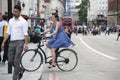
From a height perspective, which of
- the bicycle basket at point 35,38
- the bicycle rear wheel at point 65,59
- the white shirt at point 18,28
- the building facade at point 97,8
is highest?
the building facade at point 97,8

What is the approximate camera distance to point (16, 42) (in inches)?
469

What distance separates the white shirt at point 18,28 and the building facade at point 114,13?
114 metres

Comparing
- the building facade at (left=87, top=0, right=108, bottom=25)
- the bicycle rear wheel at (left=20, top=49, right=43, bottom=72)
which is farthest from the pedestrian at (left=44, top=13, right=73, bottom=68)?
the building facade at (left=87, top=0, right=108, bottom=25)

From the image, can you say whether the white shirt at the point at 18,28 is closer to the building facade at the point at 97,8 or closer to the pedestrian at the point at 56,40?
the pedestrian at the point at 56,40

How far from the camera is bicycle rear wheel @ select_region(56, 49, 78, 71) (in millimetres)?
16766

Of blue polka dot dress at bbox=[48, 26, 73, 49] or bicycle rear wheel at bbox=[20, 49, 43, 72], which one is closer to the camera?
bicycle rear wheel at bbox=[20, 49, 43, 72]

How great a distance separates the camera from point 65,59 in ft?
55.7

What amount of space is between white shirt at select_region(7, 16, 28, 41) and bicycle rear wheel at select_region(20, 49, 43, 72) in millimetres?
4063

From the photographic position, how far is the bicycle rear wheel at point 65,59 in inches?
660

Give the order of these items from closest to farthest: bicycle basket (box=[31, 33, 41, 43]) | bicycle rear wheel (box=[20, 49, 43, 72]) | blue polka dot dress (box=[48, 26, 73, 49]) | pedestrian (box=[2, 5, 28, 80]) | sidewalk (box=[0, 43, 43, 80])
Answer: pedestrian (box=[2, 5, 28, 80]) < sidewalk (box=[0, 43, 43, 80]) < bicycle rear wheel (box=[20, 49, 43, 72]) < blue polka dot dress (box=[48, 26, 73, 49]) < bicycle basket (box=[31, 33, 41, 43])

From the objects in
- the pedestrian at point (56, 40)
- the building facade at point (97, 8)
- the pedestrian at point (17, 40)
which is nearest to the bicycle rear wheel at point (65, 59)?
the pedestrian at point (56, 40)

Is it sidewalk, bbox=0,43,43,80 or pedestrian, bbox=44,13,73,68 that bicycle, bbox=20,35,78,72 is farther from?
sidewalk, bbox=0,43,43,80

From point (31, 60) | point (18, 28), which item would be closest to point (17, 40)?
point (18, 28)

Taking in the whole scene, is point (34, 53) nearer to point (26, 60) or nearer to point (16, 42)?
point (26, 60)
